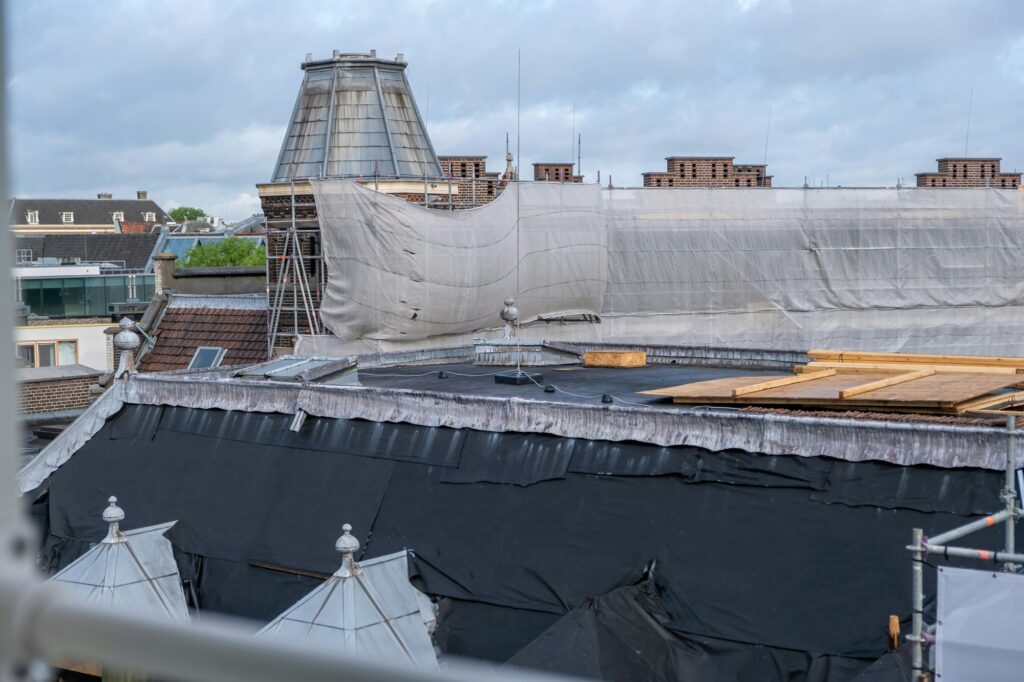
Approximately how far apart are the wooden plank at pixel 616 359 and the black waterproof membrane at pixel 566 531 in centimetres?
693

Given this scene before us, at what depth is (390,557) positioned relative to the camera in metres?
13.2

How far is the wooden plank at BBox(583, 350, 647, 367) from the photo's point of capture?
2169cm

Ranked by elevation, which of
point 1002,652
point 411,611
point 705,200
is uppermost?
point 705,200

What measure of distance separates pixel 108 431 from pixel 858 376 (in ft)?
33.6

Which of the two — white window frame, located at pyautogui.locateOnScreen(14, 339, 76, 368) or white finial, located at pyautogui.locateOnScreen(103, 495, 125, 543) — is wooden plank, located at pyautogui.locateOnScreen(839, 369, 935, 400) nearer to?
white finial, located at pyautogui.locateOnScreen(103, 495, 125, 543)

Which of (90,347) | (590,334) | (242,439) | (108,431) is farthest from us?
(90,347)

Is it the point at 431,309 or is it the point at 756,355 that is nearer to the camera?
the point at 756,355

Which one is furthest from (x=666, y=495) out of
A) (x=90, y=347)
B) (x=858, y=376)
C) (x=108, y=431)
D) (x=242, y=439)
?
(x=90, y=347)

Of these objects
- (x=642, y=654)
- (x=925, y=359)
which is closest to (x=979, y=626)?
(x=642, y=654)

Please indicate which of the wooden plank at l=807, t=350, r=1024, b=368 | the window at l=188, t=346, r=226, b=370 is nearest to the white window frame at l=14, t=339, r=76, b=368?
the window at l=188, t=346, r=226, b=370

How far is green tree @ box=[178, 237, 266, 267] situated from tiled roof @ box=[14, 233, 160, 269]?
310cm

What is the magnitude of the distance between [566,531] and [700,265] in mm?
25080

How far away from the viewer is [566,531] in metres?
13.1

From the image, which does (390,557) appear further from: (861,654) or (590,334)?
(590,334)
